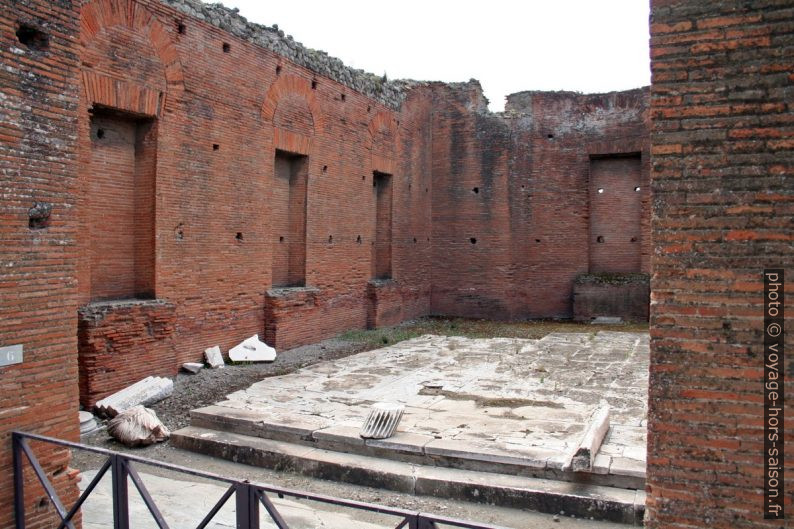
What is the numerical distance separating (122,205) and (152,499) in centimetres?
594

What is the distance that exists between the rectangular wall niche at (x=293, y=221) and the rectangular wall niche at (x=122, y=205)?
11.5 feet

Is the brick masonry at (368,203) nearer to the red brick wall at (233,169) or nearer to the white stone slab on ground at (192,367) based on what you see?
the red brick wall at (233,169)

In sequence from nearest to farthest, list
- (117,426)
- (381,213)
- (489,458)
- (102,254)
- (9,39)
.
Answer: (9,39) < (489,458) < (117,426) < (102,254) < (381,213)

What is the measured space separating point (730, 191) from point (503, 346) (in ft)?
30.5

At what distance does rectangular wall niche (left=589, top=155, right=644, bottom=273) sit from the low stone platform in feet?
18.9

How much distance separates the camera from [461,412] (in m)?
7.29

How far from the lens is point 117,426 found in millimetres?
6785

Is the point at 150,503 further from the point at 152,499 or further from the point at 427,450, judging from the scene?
the point at 427,450

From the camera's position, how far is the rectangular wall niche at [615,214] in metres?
16.5

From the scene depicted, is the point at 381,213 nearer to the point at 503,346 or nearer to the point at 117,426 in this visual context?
the point at 503,346


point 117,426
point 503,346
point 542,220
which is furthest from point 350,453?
point 542,220

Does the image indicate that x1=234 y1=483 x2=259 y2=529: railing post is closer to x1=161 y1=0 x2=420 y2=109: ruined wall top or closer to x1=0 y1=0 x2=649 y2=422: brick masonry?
x1=0 y1=0 x2=649 y2=422: brick masonry

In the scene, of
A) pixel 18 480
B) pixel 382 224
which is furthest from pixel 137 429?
pixel 382 224

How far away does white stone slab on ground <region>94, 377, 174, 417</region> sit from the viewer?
763cm
